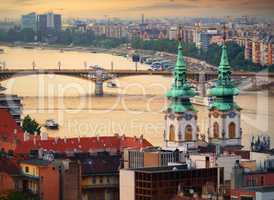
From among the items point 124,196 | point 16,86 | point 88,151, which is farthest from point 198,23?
point 124,196

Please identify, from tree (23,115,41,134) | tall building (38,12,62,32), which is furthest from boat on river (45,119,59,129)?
tall building (38,12,62,32)

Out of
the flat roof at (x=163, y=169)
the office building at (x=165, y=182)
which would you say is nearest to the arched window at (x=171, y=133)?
the flat roof at (x=163, y=169)

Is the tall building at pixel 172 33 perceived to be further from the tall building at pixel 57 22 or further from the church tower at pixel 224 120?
the church tower at pixel 224 120

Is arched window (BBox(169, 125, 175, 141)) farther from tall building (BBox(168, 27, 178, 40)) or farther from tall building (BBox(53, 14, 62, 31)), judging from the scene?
tall building (BBox(53, 14, 62, 31))

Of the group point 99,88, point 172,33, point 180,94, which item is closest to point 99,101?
point 99,88

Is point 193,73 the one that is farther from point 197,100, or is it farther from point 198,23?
point 197,100

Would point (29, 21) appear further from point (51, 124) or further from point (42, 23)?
point (51, 124)
